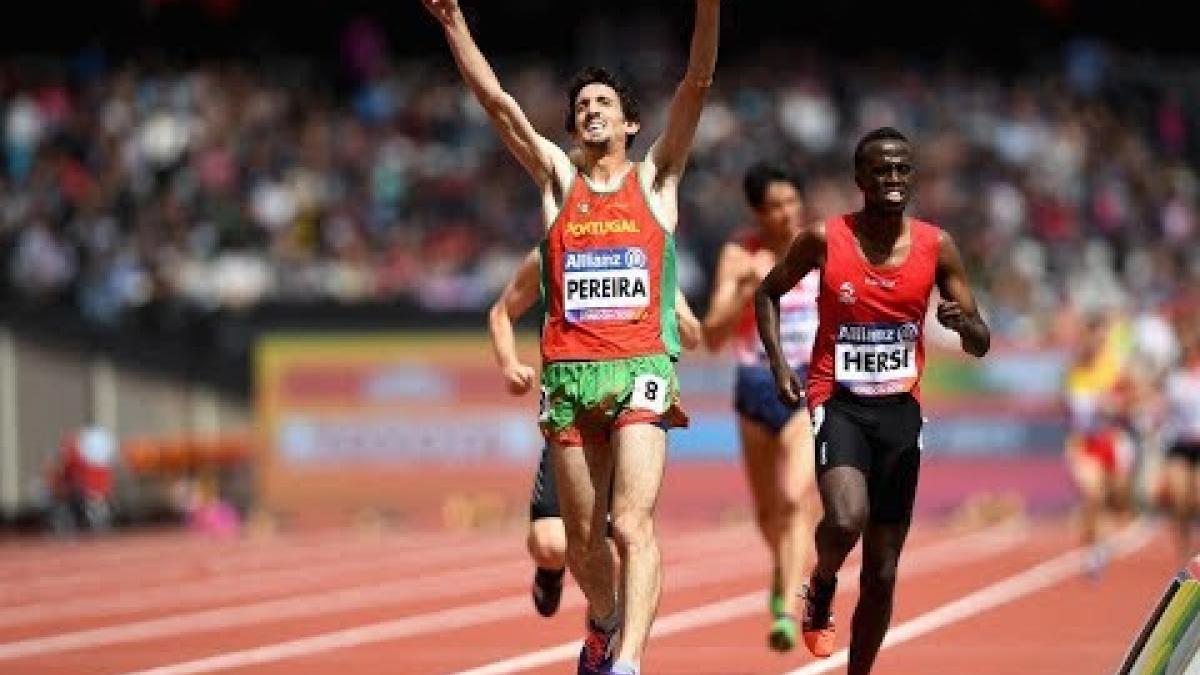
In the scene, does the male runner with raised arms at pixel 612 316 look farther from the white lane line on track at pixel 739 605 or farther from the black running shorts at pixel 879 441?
the white lane line on track at pixel 739 605

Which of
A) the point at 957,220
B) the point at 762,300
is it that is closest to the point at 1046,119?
the point at 957,220

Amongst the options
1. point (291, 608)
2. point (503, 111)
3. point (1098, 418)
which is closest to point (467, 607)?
point (291, 608)

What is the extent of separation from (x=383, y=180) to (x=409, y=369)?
9.82 ft

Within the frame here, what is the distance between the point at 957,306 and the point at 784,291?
807 mm

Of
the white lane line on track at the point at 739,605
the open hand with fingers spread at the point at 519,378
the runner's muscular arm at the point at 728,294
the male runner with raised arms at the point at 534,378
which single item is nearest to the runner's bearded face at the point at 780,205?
the runner's muscular arm at the point at 728,294

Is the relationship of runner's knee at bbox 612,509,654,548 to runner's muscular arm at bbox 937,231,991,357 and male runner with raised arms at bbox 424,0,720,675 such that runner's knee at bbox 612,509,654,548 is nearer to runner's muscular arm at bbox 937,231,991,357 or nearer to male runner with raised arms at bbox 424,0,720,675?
male runner with raised arms at bbox 424,0,720,675

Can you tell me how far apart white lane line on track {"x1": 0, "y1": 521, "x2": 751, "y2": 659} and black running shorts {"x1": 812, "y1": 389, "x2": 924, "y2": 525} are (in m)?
4.98

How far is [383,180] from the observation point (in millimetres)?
28672

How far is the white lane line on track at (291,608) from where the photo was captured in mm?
14109

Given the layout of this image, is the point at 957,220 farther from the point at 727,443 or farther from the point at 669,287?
the point at 669,287

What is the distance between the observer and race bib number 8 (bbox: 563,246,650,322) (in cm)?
983

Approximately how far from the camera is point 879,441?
986 cm

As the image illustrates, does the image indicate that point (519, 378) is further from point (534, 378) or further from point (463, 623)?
point (463, 623)

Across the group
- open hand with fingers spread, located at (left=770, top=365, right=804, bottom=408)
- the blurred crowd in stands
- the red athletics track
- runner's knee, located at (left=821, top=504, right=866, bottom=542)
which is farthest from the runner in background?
runner's knee, located at (left=821, top=504, right=866, bottom=542)
